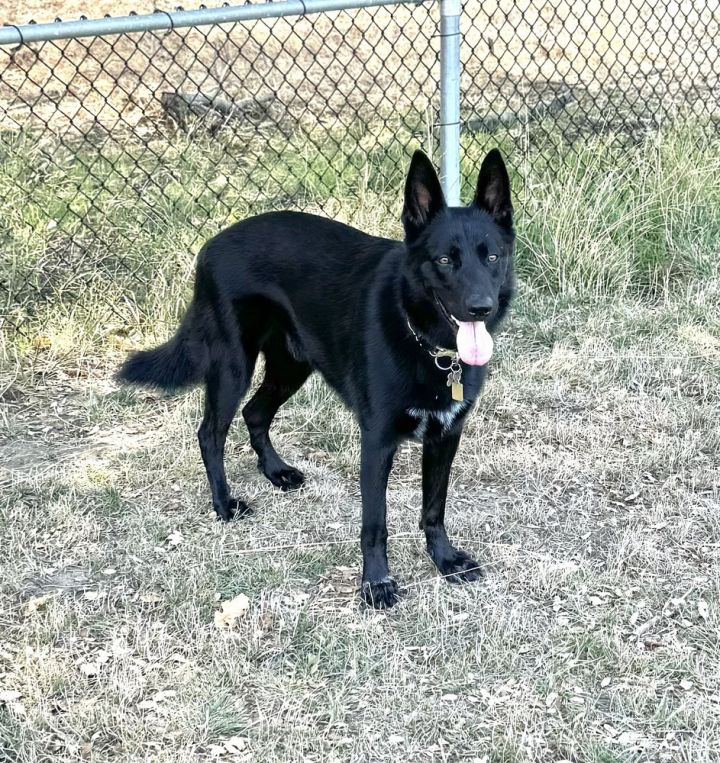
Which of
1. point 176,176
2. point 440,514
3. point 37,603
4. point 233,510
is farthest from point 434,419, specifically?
point 176,176

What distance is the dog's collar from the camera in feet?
9.36

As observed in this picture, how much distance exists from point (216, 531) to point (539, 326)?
6.88 ft

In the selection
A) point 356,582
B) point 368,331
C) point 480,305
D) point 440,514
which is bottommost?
point 356,582

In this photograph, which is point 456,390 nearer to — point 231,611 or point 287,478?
point 231,611

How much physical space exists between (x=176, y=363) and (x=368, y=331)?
0.91 m

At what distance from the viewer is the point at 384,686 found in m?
2.57

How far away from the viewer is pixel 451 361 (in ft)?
9.41

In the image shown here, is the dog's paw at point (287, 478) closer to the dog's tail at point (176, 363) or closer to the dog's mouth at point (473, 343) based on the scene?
the dog's tail at point (176, 363)

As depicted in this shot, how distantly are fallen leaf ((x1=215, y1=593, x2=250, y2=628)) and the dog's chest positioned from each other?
2.31 ft

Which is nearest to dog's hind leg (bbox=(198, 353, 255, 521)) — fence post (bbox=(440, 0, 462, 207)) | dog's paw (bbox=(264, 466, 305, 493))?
dog's paw (bbox=(264, 466, 305, 493))

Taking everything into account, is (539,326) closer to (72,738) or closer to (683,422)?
(683,422)

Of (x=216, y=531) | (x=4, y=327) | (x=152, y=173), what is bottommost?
(x=216, y=531)

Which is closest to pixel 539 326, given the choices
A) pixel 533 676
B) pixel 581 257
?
pixel 581 257

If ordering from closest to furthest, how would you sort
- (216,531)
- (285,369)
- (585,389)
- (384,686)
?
1. (384,686)
2. (216,531)
3. (285,369)
4. (585,389)
